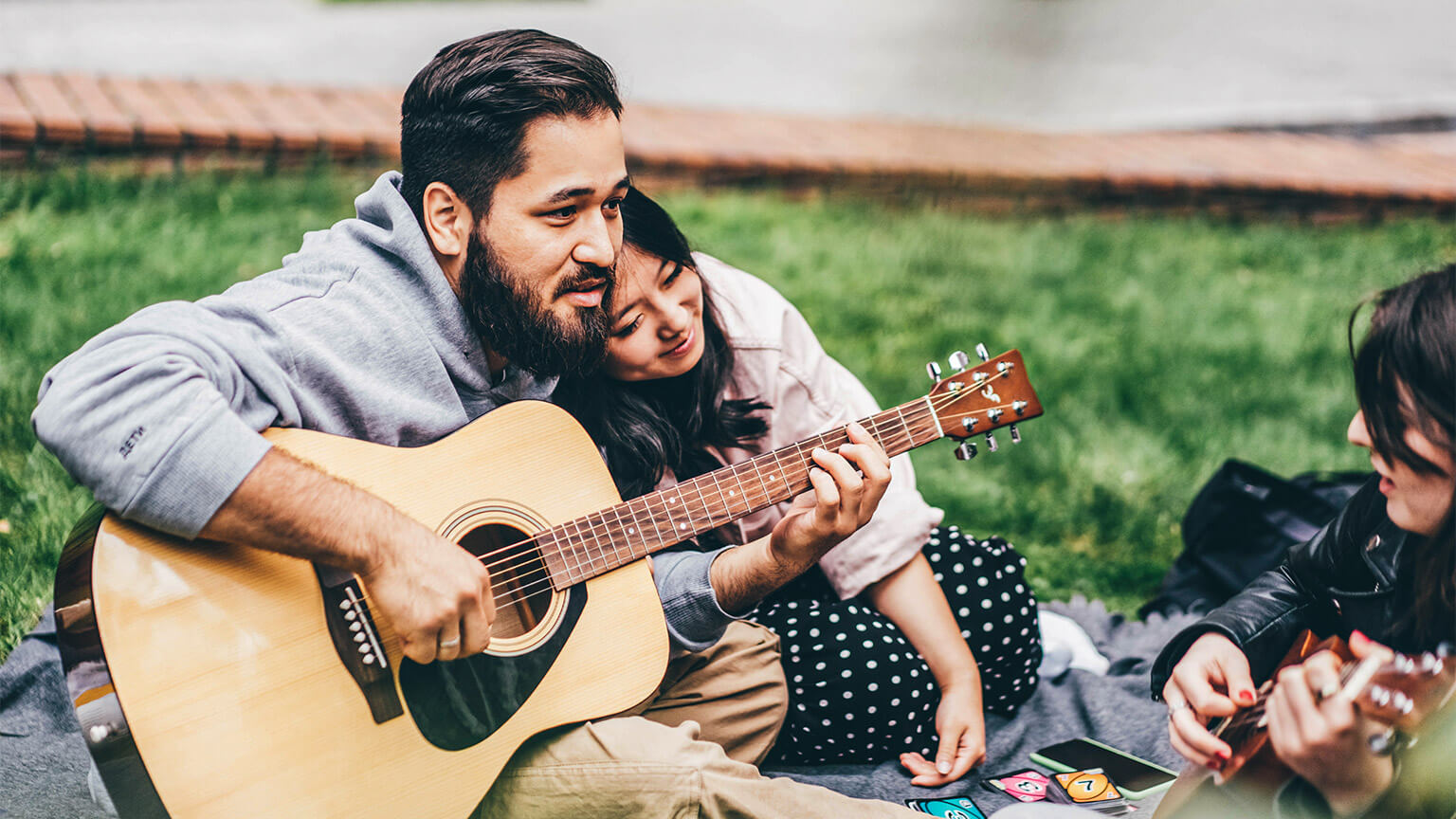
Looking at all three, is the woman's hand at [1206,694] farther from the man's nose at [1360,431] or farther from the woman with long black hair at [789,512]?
the woman with long black hair at [789,512]

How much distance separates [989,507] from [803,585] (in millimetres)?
1311

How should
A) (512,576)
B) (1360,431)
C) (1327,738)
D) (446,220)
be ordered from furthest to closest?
(446,220) → (512,576) → (1360,431) → (1327,738)

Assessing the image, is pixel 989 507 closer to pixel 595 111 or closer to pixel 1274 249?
pixel 595 111

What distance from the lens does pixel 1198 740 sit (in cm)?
176

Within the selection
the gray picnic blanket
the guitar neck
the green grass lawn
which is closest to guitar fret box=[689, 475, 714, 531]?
the guitar neck

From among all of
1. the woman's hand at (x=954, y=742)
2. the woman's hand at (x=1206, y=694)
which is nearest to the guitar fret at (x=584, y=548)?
the woman's hand at (x=954, y=742)

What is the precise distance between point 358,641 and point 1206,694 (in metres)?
1.31

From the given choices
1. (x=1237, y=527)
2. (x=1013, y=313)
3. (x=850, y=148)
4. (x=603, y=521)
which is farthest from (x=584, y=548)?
(x=850, y=148)

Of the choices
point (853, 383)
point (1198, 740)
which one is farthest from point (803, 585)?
point (1198, 740)

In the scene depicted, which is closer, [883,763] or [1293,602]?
[1293,602]

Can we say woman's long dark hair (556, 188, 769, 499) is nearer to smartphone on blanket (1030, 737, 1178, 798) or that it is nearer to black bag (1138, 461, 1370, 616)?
smartphone on blanket (1030, 737, 1178, 798)

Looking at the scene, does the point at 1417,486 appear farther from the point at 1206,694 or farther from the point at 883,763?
the point at 883,763

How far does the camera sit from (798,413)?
2377mm

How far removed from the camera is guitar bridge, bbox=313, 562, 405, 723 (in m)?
1.79
